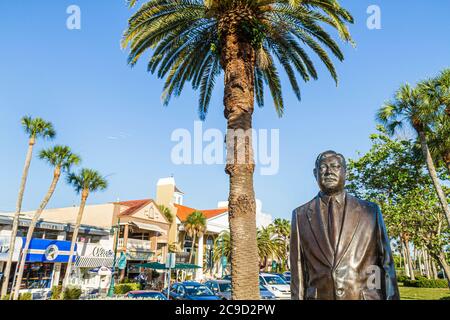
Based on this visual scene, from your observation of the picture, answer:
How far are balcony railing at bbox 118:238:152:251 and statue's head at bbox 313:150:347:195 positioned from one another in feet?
107

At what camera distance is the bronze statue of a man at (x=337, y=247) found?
9.97ft

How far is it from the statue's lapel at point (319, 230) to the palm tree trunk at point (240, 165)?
6.28 meters

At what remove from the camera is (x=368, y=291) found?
3059mm

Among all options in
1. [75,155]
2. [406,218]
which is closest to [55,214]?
[75,155]

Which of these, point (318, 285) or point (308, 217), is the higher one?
point (308, 217)

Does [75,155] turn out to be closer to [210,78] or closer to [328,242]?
[210,78]

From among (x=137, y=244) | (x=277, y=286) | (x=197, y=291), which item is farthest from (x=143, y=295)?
(x=137, y=244)

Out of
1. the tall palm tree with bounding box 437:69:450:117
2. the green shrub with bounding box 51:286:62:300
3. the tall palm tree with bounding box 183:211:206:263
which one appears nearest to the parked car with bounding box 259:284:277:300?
the tall palm tree with bounding box 437:69:450:117

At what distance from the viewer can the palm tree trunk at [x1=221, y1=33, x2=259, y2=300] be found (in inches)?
369

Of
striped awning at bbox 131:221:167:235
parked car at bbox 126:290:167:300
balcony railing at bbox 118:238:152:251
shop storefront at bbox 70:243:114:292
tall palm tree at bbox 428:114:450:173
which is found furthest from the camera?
striped awning at bbox 131:221:167:235

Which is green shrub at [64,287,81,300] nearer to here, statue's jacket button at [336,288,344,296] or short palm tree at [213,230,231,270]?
statue's jacket button at [336,288,344,296]

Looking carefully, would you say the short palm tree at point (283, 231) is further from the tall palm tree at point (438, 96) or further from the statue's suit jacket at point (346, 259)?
the statue's suit jacket at point (346, 259)

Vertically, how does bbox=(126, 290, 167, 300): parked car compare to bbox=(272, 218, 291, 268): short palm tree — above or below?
below
